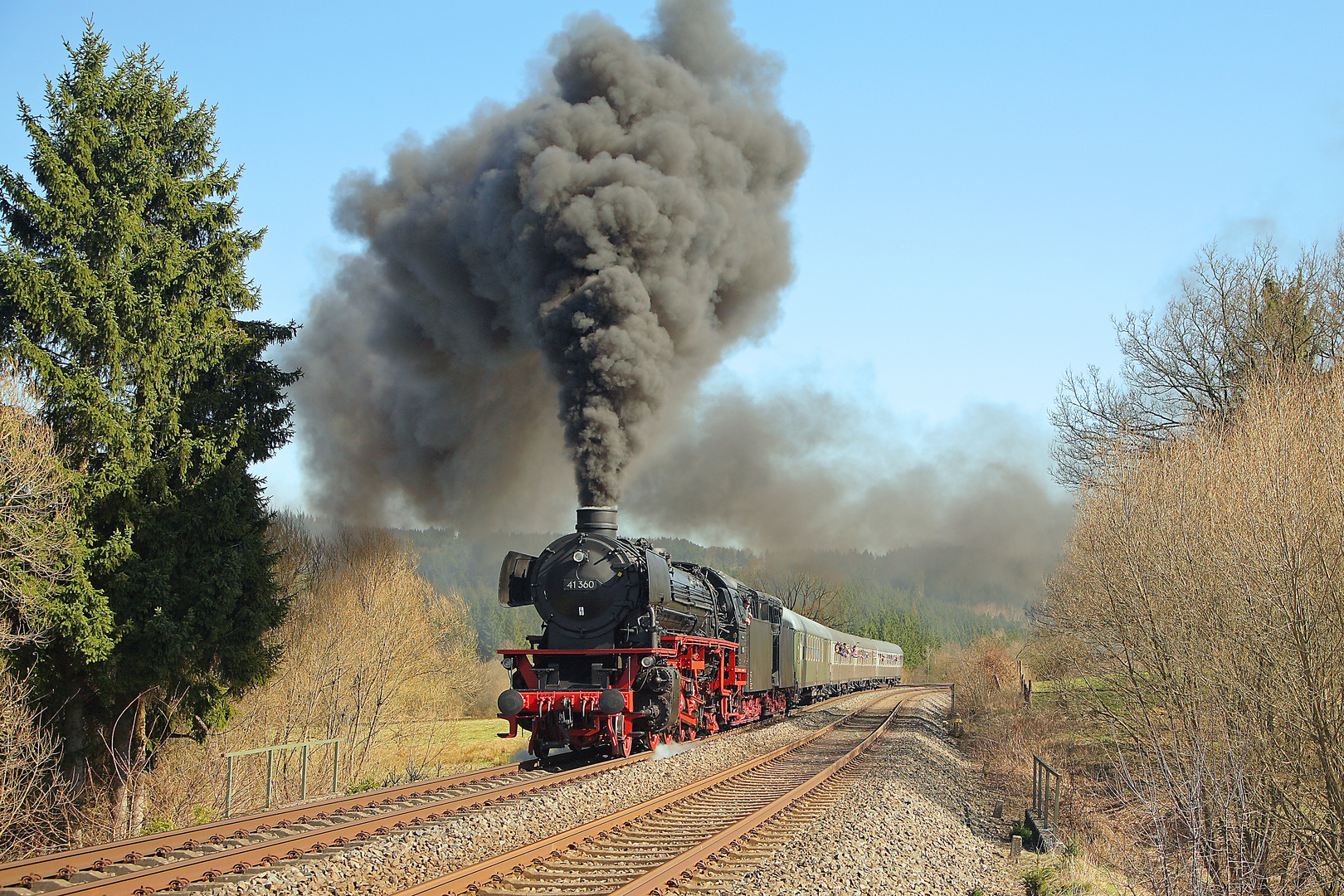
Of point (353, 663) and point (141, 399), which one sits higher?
point (141, 399)

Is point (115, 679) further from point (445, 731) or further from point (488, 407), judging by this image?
point (445, 731)

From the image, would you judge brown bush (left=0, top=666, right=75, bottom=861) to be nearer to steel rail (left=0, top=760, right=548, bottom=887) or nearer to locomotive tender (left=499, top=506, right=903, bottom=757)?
steel rail (left=0, top=760, right=548, bottom=887)

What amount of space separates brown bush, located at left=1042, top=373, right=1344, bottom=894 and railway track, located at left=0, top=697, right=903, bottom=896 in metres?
6.03

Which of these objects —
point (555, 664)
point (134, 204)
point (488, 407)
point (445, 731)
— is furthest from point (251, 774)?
point (445, 731)

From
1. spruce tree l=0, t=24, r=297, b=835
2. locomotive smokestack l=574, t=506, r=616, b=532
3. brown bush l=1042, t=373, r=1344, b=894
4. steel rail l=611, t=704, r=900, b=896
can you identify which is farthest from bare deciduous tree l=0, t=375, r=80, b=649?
brown bush l=1042, t=373, r=1344, b=894

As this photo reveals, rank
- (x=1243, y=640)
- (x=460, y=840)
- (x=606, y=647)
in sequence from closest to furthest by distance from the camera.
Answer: (x=460, y=840)
(x=1243, y=640)
(x=606, y=647)

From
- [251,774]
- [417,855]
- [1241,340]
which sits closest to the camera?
[417,855]

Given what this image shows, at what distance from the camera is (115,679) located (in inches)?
435

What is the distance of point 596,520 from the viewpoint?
13.3 meters

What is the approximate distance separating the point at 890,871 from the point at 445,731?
2083cm

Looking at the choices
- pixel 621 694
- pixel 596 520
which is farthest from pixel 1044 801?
pixel 596 520

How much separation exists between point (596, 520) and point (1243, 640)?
8108 mm

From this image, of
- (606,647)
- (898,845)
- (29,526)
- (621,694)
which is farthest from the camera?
(606,647)

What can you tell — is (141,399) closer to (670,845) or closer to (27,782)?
(27,782)
